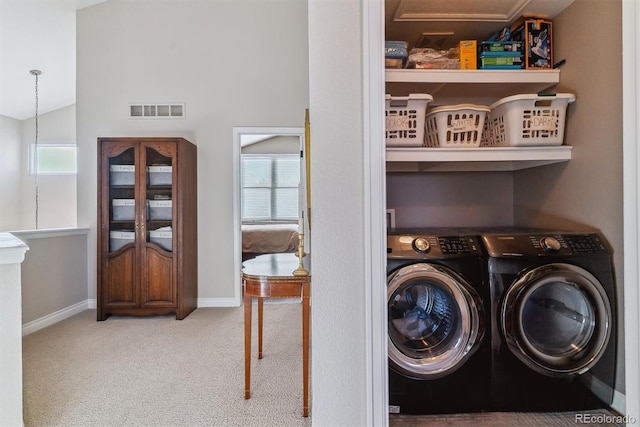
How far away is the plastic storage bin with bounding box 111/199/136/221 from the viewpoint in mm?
3248

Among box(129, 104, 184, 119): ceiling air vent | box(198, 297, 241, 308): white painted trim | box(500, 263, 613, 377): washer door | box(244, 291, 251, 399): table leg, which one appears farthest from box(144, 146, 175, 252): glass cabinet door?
box(500, 263, 613, 377): washer door

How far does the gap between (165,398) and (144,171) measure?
2.15 m

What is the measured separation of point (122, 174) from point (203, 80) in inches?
53.4

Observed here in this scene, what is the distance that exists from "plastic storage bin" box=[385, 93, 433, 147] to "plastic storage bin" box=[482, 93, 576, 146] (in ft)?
1.65

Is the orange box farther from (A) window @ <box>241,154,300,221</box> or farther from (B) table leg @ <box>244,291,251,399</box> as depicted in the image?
(A) window @ <box>241,154,300,221</box>

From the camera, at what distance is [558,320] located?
1.74 meters

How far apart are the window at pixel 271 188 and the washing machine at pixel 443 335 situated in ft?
20.3

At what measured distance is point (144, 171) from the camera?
318 centimetres

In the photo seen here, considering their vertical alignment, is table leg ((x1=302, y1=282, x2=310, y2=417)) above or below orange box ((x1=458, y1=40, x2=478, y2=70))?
below

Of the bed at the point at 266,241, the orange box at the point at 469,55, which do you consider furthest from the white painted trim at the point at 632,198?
the bed at the point at 266,241

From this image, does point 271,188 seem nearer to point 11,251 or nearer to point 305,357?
point 305,357

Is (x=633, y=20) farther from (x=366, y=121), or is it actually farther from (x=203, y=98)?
(x=203, y=98)

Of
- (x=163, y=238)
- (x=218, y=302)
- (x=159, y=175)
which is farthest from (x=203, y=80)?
(x=218, y=302)

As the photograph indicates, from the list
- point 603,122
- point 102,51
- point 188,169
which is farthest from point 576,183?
point 102,51
